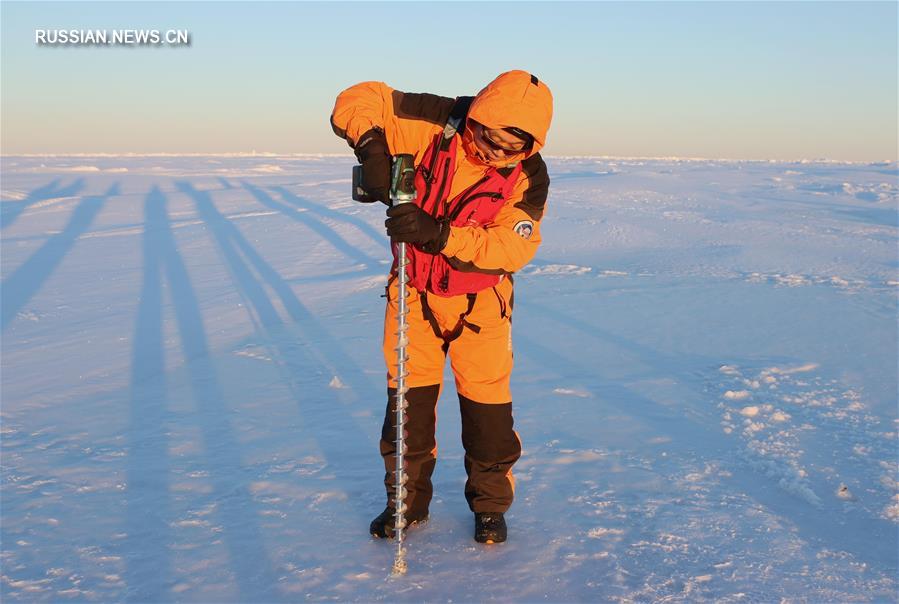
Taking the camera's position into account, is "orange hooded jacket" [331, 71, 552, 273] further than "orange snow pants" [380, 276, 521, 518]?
No

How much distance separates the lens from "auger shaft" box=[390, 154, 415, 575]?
2461 millimetres

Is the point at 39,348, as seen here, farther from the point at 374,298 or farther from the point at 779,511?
the point at 779,511

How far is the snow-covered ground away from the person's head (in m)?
1.50

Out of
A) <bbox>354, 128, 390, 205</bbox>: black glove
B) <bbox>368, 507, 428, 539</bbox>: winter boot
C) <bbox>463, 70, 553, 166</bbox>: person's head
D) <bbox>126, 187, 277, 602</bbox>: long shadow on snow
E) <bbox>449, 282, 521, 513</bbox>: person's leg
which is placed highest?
<bbox>463, 70, 553, 166</bbox>: person's head

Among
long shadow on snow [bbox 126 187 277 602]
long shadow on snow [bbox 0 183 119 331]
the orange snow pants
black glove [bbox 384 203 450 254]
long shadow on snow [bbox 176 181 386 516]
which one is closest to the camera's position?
black glove [bbox 384 203 450 254]

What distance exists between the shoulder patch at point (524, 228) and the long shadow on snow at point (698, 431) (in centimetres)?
156

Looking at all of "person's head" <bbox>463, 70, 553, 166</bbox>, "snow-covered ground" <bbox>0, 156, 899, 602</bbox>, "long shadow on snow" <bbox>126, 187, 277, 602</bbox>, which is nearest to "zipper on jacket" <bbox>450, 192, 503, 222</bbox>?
"person's head" <bbox>463, 70, 553, 166</bbox>

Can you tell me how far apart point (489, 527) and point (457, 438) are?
1117 mm

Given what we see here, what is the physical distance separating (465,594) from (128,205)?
17041 mm

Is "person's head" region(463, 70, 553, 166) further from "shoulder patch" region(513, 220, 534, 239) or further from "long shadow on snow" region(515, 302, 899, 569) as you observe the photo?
"long shadow on snow" region(515, 302, 899, 569)

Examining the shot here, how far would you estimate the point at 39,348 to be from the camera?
5.76 m

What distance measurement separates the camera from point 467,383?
2.88m

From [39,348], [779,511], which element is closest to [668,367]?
[779,511]

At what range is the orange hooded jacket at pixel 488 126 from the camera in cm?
256
